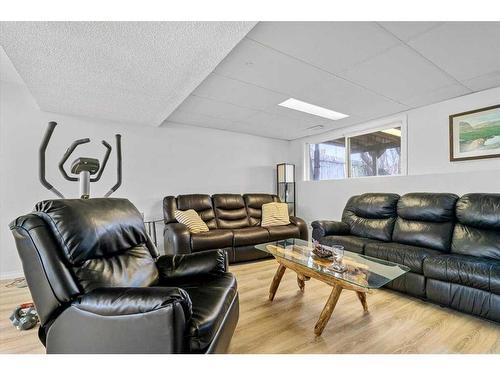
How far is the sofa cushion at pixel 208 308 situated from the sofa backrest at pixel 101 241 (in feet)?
1.19

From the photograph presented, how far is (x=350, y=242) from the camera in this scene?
271 centimetres

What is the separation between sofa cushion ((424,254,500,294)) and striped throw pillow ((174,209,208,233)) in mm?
2622

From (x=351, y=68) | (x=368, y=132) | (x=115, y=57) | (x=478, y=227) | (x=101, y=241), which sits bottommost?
(x=478, y=227)

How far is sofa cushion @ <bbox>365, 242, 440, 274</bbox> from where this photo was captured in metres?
2.15

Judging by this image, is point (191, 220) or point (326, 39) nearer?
point (326, 39)

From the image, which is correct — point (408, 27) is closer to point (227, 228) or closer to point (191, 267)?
point (191, 267)

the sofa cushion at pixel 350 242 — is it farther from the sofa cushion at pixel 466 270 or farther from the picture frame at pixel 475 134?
the picture frame at pixel 475 134

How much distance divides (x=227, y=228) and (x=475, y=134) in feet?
11.2

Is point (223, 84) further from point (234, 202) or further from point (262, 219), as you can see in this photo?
point (262, 219)

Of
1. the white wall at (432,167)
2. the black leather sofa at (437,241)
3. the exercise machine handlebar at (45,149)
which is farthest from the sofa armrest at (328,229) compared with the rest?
the exercise machine handlebar at (45,149)

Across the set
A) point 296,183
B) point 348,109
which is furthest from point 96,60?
point 296,183

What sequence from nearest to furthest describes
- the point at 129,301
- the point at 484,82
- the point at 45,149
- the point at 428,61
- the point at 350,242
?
the point at 129,301
the point at 45,149
the point at 428,61
the point at 484,82
the point at 350,242

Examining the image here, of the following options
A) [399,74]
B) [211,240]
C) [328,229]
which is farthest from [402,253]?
[211,240]

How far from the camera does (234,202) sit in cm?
402
